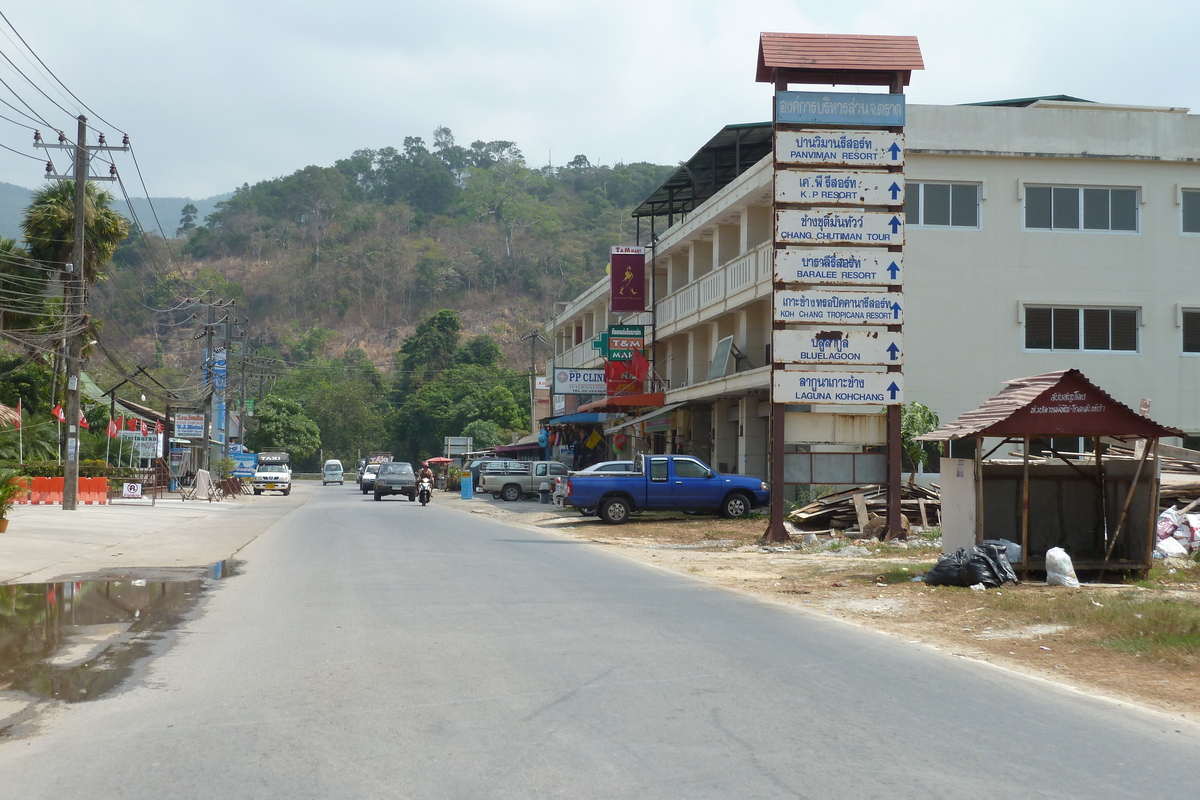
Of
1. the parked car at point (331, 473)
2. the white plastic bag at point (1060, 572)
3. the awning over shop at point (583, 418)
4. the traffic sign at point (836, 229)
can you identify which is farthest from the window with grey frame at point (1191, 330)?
the parked car at point (331, 473)

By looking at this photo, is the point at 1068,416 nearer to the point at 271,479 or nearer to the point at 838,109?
the point at 838,109

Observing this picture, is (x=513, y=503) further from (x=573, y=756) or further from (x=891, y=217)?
(x=573, y=756)

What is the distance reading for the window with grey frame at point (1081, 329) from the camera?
30.1 meters

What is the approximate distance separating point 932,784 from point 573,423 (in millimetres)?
47781

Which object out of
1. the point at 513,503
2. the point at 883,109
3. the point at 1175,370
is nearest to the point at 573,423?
the point at 513,503

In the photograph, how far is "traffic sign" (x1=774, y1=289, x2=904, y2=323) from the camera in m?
22.5

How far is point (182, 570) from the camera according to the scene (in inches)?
653

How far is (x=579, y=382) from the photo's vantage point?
46.9 m

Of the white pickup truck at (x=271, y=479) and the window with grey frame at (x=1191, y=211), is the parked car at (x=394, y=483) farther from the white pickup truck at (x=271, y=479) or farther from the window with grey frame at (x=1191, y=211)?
the window with grey frame at (x=1191, y=211)

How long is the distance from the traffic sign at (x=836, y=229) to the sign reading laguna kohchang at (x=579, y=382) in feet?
80.6

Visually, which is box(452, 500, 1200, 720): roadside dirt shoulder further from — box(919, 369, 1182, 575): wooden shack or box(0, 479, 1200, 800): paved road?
box(919, 369, 1182, 575): wooden shack

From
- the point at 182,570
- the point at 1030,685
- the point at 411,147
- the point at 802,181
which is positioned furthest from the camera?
the point at 411,147

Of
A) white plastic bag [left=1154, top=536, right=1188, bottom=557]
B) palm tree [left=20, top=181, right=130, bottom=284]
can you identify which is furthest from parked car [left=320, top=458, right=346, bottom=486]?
white plastic bag [left=1154, top=536, right=1188, bottom=557]

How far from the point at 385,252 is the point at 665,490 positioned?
389ft
